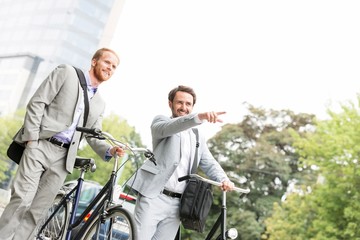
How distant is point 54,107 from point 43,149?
22 centimetres

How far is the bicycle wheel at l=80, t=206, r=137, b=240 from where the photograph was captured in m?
2.24

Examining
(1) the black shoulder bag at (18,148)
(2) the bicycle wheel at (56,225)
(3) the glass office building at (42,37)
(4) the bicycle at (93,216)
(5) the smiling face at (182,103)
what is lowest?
(2) the bicycle wheel at (56,225)

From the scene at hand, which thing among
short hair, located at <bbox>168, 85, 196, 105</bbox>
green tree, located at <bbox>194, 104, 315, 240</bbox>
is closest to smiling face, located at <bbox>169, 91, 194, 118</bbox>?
short hair, located at <bbox>168, 85, 196, 105</bbox>

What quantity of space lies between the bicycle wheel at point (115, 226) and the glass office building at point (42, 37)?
1327 centimetres

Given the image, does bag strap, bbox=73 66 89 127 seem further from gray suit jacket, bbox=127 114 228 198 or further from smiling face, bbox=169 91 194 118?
smiling face, bbox=169 91 194 118

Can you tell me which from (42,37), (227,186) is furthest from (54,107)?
(42,37)

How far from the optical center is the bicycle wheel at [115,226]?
2236 mm

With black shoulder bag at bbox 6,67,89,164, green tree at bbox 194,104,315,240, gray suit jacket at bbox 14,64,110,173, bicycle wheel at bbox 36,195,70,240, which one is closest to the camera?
gray suit jacket at bbox 14,64,110,173

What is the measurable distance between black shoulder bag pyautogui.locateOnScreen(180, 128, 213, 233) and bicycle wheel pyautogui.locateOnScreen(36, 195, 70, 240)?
0.70 m

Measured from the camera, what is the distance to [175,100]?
2.76 m

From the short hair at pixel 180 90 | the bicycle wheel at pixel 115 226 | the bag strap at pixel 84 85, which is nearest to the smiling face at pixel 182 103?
the short hair at pixel 180 90

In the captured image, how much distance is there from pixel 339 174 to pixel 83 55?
9.55m

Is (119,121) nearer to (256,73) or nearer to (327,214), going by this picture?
(256,73)

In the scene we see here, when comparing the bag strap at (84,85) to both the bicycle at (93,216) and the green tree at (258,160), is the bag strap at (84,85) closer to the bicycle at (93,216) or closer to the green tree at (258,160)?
the bicycle at (93,216)
